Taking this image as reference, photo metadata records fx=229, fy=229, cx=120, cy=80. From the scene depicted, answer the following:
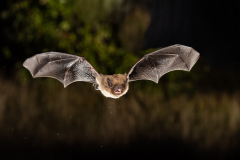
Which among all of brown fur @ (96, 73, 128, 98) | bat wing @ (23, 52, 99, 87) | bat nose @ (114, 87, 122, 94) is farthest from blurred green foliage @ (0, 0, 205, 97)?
bat nose @ (114, 87, 122, 94)

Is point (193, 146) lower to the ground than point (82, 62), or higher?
lower

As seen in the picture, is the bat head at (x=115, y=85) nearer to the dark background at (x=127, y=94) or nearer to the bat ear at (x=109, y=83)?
the bat ear at (x=109, y=83)

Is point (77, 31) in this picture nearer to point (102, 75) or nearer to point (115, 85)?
point (102, 75)

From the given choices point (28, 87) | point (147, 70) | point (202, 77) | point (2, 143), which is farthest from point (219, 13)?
point (2, 143)

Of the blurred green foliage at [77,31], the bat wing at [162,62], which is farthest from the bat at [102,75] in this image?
the blurred green foliage at [77,31]

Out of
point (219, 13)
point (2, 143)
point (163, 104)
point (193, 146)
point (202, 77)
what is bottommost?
point (193, 146)

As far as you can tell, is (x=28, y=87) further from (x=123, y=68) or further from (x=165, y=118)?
(x=165, y=118)

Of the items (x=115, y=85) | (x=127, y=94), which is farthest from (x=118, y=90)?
(x=127, y=94)
